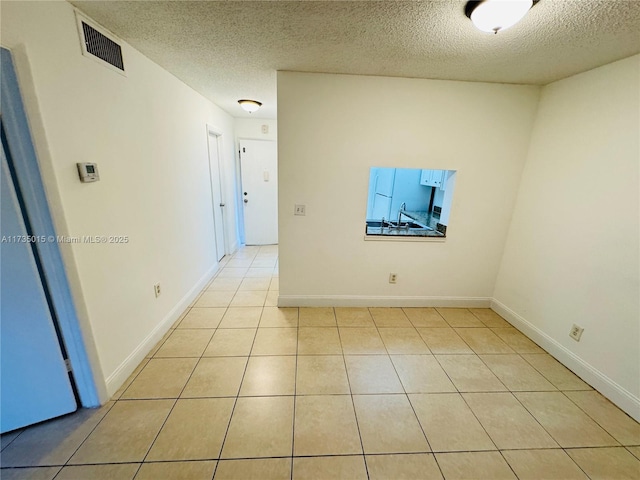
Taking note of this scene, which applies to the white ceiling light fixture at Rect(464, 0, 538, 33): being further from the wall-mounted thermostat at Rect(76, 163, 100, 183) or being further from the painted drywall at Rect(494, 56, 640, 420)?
the wall-mounted thermostat at Rect(76, 163, 100, 183)

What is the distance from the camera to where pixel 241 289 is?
10.3 ft

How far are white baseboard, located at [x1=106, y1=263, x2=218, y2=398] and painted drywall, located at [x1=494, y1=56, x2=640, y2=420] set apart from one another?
333cm

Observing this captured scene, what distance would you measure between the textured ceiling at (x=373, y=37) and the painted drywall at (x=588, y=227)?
24 cm

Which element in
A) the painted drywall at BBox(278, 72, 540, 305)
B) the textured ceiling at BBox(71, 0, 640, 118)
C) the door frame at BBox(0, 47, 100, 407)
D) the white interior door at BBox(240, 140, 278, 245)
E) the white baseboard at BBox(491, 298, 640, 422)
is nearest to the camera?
the door frame at BBox(0, 47, 100, 407)

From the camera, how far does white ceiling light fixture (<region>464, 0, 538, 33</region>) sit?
1144 mm

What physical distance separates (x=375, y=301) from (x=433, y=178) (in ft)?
6.07

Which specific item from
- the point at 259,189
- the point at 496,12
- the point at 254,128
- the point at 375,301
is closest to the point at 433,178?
the point at 375,301

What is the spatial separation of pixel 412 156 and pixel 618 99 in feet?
4.39

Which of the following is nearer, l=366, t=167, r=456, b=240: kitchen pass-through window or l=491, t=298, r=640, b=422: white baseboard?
l=491, t=298, r=640, b=422: white baseboard

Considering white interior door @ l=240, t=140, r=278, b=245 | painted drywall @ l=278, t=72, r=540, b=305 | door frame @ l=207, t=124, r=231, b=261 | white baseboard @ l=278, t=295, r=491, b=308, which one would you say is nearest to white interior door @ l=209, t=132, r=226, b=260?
door frame @ l=207, t=124, r=231, b=261

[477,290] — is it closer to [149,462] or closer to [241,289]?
[241,289]

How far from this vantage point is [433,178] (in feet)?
11.0

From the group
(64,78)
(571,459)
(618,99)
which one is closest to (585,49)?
(618,99)

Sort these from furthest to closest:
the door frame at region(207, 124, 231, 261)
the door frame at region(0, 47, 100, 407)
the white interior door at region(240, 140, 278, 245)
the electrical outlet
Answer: the white interior door at region(240, 140, 278, 245)
the door frame at region(207, 124, 231, 261)
the electrical outlet
the door frame at region(0, 47, 100, 407)
